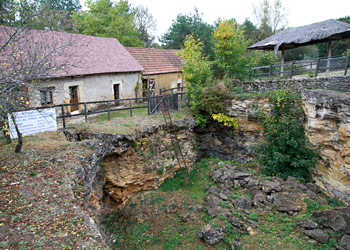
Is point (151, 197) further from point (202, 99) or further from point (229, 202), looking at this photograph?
point (202, 99)

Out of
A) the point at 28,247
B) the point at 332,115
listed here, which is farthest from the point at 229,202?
the point at 28,247

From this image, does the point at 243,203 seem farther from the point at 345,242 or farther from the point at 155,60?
the point at 155,60

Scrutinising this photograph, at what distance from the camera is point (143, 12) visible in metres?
33.3

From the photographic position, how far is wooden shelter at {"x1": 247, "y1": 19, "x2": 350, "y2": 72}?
42.3 ft

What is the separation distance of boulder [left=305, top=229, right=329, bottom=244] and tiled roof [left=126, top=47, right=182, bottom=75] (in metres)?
14.8

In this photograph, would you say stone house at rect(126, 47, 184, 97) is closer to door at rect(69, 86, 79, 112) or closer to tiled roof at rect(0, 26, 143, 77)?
tiled roof at rect(0, 26, 143, 77)

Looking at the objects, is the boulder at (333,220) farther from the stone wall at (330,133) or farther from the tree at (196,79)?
the tree at (196,79)

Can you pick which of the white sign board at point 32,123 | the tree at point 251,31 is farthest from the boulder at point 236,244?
the tree at point 251,31

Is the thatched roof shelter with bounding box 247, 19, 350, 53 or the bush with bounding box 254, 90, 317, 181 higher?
the thatched roof shelter with bounding box 247, 19, 350, 53

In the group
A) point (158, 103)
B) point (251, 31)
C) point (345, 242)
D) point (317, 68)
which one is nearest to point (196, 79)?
point (158, 103)

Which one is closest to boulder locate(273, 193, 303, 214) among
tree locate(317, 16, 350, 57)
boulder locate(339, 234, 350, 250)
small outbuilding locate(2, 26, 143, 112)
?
boulder locate(339, 234, 350, 250)

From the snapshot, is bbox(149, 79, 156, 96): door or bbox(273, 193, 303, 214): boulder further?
bbox(149, 79, 156, 96): door

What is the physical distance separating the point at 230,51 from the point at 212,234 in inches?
463

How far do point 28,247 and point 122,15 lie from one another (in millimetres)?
24519
